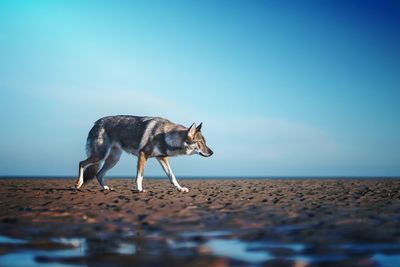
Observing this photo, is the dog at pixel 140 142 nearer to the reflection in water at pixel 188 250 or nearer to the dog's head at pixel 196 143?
the dog's head at pixel 196 143

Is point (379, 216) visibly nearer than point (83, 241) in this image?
No

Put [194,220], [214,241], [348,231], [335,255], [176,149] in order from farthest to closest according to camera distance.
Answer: [176,149] → [194,220] → [348,231] → [214,241] → [335,255]

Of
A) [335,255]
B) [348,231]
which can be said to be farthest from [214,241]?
[348,231]

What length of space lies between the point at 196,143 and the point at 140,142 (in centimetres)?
200

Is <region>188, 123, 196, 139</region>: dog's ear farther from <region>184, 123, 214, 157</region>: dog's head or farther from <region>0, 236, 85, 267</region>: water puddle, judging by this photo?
<region>0, 236, 85, 267</region>: water puddle

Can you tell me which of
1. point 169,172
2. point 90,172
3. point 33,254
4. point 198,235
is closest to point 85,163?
point 90,172

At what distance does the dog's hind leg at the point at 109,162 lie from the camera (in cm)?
1344

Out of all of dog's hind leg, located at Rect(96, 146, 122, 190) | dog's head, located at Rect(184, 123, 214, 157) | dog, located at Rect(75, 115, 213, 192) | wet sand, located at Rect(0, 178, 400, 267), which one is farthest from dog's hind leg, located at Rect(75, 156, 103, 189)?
wet sand, located at Rect(0, 178, 400, 267)

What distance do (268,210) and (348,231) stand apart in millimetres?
2475

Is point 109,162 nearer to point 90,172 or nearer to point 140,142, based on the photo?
point 90,172

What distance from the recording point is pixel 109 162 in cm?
1361

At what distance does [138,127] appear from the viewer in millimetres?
13039

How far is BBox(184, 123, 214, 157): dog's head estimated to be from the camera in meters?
13.0

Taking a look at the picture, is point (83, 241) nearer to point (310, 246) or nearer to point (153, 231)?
point (153, 231)
